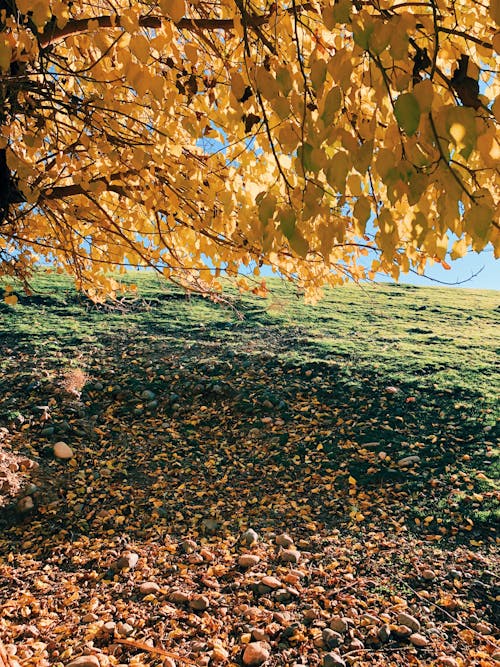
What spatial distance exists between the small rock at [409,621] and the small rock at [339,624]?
0.36 m

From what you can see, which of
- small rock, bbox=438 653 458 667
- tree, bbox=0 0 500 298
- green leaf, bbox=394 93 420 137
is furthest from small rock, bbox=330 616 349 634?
green leaf, bbox=394 93 420 137

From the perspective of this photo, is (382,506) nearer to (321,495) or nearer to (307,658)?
(321,495)

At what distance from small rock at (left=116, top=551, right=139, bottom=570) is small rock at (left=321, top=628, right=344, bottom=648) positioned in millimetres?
1629

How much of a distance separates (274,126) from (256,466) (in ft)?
13.6

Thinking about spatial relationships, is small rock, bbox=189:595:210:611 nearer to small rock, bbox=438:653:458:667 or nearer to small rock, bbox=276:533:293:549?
small rock, bbox=276:533:293:549

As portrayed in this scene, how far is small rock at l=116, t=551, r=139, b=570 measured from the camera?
425 centimetres

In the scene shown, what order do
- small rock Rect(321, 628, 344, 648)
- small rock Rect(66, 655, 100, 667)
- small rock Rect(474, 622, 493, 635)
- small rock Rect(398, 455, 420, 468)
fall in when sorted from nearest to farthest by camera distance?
small rock Rect(66, 655, 100, 667)
small rock Rect(321, 628, 344, 648)
small rock Rect(474, 622, 493, 635)
small rock Rect(398, 455, 420, 468)

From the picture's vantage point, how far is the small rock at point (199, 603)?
12.1 ft

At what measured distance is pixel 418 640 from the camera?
338 cm

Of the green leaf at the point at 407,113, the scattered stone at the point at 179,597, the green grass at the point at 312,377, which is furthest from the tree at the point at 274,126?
the scattered stone at the point at 179,597

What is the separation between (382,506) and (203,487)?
177cm

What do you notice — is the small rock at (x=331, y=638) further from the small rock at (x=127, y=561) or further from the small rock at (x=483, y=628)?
the small rock at (x=127, y=561)

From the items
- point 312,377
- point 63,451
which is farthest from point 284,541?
point 312,377

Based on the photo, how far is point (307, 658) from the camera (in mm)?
3234
